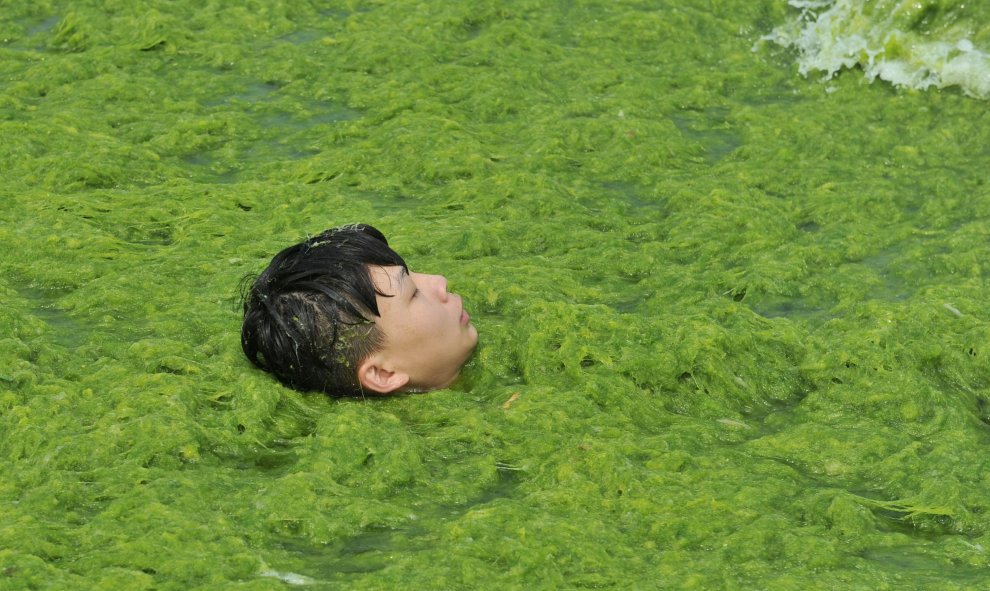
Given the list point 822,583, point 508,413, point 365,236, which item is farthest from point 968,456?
point 365,236

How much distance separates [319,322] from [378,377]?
292 mm

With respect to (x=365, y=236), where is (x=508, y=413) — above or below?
below

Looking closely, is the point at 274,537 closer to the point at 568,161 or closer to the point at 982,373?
the point at 982,373

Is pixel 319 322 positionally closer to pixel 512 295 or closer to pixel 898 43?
pixel 512 295

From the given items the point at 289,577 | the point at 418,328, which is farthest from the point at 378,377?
the point at 289,577

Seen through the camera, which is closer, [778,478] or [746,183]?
[778,478]

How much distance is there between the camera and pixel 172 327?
4762 millimetres

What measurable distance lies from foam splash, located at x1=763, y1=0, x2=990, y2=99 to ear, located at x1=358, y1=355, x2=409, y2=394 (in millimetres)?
3745

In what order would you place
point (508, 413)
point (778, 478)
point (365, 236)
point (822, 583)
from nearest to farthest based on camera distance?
1. point (822, 583)
2. point (778, 478)
3. point (508, 413)
4. point (365, 236)

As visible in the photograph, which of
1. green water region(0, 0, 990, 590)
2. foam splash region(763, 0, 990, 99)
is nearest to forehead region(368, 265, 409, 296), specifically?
green water region(0, 0, 990, 590)

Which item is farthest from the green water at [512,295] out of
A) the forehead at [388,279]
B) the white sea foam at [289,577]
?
the forehead at [388,279]

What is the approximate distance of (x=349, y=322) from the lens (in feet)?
14.4

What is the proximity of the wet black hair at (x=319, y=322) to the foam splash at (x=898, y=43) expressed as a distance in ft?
12.3

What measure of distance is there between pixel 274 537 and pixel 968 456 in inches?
88.9
